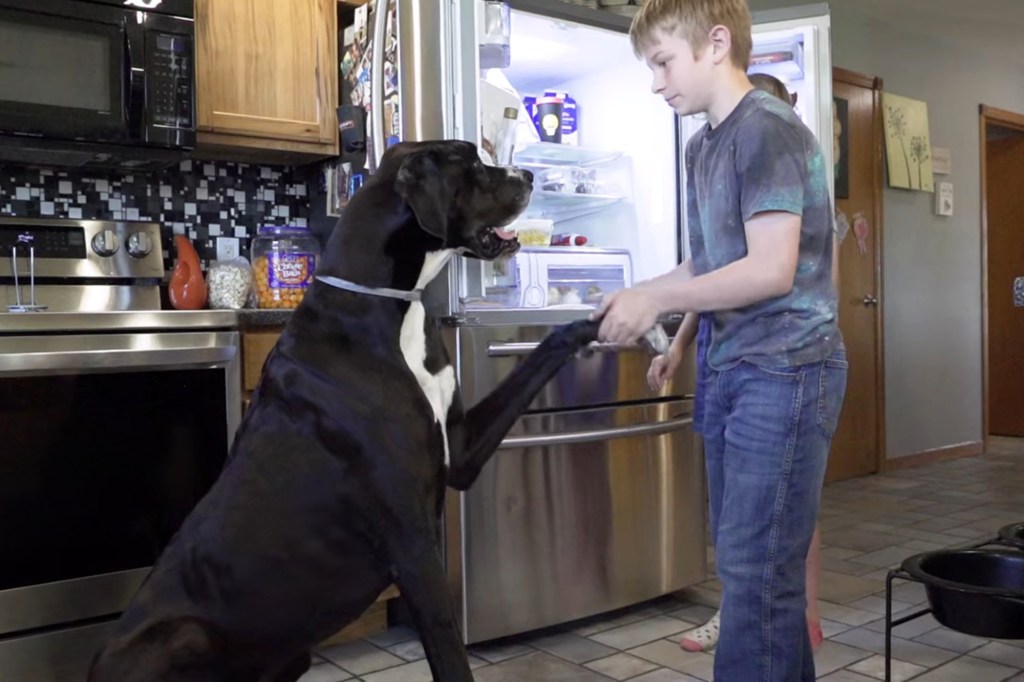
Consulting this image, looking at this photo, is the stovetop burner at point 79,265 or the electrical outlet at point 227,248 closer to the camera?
the stovetop burner at point 79,265

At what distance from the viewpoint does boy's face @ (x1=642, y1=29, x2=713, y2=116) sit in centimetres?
134

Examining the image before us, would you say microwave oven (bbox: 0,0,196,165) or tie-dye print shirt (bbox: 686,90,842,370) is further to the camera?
microwave oven (bbox: 0,0,196,165)

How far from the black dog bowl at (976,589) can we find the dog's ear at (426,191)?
3.85 feet

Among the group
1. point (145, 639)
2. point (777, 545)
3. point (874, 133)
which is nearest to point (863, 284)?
point (874, 133)

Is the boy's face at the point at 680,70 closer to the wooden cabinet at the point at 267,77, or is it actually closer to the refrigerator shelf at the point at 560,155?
the refrigerator shelf at the point at 560,155

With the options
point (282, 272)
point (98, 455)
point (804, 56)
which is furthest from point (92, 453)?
point (804, 56)

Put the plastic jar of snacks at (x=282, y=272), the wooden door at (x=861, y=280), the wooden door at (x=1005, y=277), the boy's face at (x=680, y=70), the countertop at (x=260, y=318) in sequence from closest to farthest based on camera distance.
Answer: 1. the boy's face at (x=680, y=70)
2. the countertop at (x=260, y=318)
3. the plastic jar of snacks at (x=282, y=272)
4. the wooden door at (x=861, y=280)
5. the wooden door at (x=1005, y=277)

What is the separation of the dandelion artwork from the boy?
4.17 m

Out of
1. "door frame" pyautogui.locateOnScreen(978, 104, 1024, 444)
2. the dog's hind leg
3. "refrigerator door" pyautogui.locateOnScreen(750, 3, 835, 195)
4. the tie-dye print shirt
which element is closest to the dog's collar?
the dog's hind leg

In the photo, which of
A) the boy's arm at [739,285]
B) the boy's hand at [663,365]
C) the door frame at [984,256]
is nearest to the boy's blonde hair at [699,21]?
the boy's arm at [739,285]

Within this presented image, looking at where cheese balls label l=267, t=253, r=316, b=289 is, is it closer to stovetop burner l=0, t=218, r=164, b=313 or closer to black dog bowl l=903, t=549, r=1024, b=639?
stovetop burner l=0, t=218, r=164, b=313

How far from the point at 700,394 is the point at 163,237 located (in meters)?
1.93

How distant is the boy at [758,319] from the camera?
125cm

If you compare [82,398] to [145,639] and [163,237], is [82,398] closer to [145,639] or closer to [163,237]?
[163,237]
